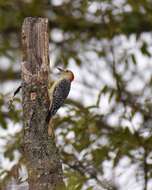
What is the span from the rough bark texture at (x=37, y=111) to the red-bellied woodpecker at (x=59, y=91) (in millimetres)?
43

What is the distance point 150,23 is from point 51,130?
4.49 metres

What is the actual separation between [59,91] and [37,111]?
0.97m

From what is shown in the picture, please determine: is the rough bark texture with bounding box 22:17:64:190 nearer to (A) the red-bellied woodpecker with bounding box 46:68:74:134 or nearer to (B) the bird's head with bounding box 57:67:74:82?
(A) the red-bellied woodpecker with bounding box 46:68:74:134

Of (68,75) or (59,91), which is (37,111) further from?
(68,75)

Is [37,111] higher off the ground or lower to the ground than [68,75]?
higher

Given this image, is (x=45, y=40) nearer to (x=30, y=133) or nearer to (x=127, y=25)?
(x=30, y=133)

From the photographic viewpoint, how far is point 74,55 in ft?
26.9

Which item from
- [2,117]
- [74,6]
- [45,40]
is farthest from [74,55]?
[45,40]

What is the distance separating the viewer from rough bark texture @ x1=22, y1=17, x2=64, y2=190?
4133 millimetres

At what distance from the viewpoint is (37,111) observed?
169 inches

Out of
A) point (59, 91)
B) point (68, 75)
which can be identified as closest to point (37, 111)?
point (59, 91)

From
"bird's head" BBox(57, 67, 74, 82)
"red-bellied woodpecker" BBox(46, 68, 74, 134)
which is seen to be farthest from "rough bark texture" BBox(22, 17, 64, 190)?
"bird's head" BBox(57, 67, 74, 82)

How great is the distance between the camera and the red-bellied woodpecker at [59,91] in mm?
4373

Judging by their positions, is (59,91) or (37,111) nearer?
(37,111)
